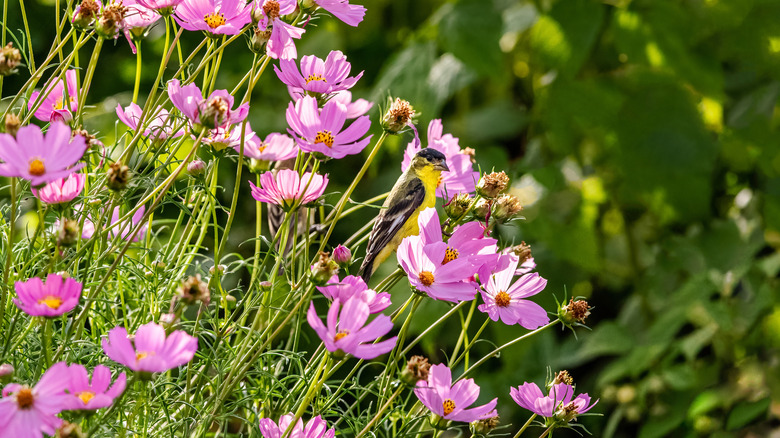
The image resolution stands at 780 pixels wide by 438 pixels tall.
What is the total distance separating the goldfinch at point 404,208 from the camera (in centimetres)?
64

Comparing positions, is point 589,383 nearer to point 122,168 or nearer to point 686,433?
point 686,433

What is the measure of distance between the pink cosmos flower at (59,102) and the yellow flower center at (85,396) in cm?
17

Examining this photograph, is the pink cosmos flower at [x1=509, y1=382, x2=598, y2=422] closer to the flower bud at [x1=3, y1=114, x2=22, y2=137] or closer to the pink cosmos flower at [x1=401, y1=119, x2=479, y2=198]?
the pink cosmos flower at [x1=401, y1=119, x2=479, y2=198]

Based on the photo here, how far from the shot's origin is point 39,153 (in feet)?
1.04

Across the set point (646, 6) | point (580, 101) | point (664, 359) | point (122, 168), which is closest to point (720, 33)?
point (646, 6)

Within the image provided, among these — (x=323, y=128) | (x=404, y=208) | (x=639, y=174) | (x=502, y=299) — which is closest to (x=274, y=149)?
(x=323, y=128)

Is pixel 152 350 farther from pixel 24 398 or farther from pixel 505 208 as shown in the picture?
pixel 505 208

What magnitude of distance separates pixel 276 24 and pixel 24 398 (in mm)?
218

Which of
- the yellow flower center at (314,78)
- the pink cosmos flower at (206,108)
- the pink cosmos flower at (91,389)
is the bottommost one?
the pink cosmos flower at (91,389)

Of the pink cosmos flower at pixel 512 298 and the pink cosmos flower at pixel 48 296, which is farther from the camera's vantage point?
the pink cosmos flower at pixel 512 298

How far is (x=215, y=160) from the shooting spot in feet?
1.43

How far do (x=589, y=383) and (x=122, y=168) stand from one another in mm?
1207

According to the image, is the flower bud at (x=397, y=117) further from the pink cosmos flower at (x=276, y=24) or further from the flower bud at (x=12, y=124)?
the flower bud at (x=12, y=124)

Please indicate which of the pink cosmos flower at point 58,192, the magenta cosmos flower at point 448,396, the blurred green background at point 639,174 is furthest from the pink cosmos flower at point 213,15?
the blurred green background at point 639,174
